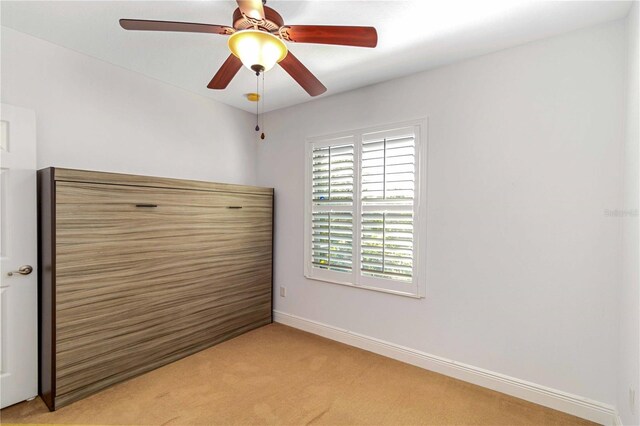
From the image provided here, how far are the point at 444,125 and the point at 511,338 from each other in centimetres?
169

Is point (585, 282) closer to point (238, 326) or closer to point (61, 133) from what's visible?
point (238, 326)

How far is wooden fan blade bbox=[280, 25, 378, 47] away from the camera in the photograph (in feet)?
4.91

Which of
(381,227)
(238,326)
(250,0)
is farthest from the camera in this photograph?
(238,326)

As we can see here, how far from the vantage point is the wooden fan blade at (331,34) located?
150 cm

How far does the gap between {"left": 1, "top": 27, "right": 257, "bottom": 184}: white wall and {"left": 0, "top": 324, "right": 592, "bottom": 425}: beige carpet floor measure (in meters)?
1.76

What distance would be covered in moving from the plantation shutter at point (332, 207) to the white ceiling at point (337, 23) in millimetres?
775

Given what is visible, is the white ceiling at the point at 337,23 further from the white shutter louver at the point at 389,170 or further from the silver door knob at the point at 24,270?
the silver door knob at the point at 24,270

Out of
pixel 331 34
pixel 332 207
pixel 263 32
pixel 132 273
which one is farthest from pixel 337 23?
pixel 132 273

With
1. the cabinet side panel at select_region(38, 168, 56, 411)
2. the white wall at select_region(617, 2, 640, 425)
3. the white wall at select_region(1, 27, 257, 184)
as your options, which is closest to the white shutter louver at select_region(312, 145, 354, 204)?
the white wall at select_region(1, 27, 257, 184)

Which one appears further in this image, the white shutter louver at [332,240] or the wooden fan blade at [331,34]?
the white shutter louver at [332,240]

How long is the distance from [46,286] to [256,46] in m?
2.11

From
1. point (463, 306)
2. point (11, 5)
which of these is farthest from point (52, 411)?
point (463, 306)

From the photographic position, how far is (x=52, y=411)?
2051 millimetres

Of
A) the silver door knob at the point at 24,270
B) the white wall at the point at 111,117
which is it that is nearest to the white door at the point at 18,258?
the silver door knob at the point at 24,270
